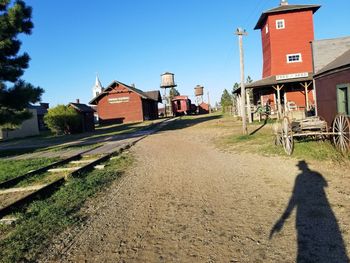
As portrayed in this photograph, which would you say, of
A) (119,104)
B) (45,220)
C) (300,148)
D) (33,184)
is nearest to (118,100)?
(119,104)

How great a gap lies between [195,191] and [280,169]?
2.98m

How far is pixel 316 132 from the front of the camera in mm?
11211

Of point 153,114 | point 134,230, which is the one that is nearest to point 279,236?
point 134,230

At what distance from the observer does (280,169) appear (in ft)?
29.9

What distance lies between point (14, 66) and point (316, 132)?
14991 mm

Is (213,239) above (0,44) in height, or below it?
below

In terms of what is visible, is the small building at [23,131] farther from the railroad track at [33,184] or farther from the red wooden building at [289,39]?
the railroad track at [33,184]

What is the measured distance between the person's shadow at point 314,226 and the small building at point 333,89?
5475 millimetres

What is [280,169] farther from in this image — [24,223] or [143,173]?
[24,223]

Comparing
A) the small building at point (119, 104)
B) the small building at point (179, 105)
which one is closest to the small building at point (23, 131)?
the small building at point (119, 104)

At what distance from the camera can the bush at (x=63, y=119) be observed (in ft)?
108

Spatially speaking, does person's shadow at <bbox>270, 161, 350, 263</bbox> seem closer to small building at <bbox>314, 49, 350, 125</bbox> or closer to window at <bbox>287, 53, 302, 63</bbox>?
small building at <bbox>314, 49, 350, 125</bbox>

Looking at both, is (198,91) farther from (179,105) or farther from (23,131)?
(23,131)

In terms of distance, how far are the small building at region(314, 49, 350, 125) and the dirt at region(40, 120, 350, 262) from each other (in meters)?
3.73
